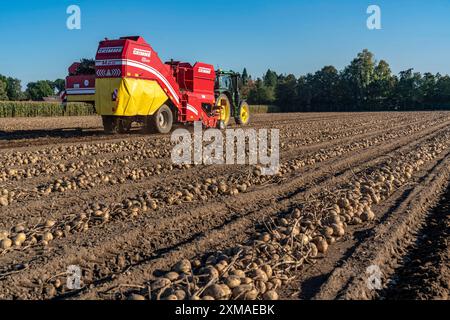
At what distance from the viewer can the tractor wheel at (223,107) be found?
674 inches

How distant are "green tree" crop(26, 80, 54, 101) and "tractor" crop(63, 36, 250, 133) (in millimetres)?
68468

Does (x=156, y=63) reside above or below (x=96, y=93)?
above

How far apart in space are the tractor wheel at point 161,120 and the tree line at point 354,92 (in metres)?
46.3

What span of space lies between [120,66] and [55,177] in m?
5.26

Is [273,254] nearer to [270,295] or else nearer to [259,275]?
[259,275]

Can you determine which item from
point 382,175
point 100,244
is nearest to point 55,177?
point 100,244

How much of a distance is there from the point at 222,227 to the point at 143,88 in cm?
850

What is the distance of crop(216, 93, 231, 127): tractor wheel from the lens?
1711 centimetres

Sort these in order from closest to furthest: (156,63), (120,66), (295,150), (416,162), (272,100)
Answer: (416,162)
(295,150)
(120,66)
(156,63)
(272,100)

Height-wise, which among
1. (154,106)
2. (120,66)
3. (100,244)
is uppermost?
(120,66)

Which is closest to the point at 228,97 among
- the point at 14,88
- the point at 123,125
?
the point at 123,125

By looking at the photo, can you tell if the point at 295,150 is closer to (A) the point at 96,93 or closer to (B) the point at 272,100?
(A) the point at 96,93

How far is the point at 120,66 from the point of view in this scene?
11844 mm

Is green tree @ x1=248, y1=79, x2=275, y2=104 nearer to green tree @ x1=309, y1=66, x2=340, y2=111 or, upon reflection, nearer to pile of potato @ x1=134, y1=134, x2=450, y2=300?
green tree @ x1=309, y1=66, x2=340, y2=111
